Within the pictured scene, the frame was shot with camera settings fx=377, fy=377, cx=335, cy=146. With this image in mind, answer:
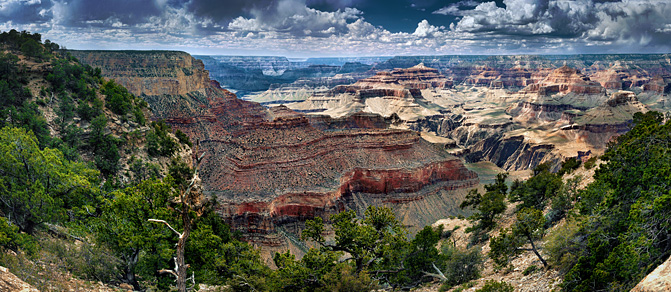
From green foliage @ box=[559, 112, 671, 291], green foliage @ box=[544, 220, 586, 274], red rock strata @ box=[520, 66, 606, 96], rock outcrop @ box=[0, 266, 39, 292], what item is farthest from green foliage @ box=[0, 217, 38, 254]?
red rock strata @ box=[520, 66, 606, 96]

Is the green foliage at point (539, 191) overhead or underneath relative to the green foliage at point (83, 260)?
underneath

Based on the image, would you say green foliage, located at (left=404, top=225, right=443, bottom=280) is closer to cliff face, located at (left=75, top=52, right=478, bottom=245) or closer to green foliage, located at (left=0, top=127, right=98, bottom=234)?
green foliage, located at (left=0, top=127, right=98, bottom=234)

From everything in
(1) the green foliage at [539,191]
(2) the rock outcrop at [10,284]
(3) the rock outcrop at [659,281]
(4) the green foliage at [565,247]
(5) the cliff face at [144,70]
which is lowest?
(1) the green foliage at [539,191]

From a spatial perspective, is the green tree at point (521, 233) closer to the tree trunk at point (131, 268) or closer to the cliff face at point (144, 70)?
the tree trunk at point (131, 268)

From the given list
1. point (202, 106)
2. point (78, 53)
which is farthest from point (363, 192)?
point (78, 53)

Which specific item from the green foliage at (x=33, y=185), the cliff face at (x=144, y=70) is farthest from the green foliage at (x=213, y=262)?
the cliff face at (x=144, y=70)

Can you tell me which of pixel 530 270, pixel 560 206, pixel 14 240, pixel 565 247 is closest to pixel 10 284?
pixel 14 240

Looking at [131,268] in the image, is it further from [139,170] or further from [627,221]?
[139,170]
